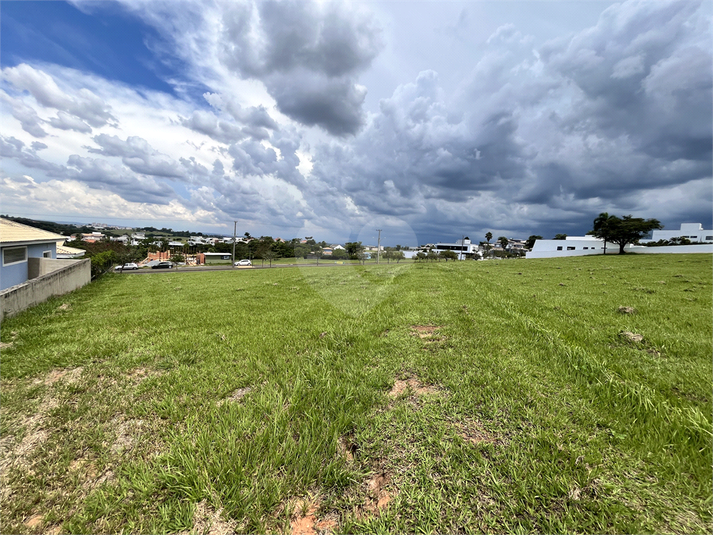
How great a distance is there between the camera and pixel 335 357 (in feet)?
13.0

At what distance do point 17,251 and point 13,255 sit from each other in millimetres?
470

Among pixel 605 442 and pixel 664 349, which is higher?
pixel 664 349

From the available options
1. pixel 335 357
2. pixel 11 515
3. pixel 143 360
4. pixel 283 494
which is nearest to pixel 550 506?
pixel 283 494

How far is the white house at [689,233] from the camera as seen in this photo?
205 ft

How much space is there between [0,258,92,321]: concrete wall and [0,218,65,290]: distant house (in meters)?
0.68

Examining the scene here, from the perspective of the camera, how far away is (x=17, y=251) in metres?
12.6

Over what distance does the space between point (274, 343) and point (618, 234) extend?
57883 millimetres

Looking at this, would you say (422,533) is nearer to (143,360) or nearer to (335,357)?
(335,357)

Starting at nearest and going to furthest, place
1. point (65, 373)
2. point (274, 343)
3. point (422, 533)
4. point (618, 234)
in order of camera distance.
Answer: point (422, 533)
point (65, 373)
point (274, 343)
point (618, 234)

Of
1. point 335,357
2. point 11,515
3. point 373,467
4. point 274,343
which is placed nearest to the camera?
point 11,515

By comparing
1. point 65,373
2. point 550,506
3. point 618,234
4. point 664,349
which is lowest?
point 65,373

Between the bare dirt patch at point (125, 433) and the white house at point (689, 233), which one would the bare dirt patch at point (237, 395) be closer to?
the bare dirt patch at point (125, 433)

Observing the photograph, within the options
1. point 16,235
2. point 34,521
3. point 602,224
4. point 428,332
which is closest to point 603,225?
point 602,224

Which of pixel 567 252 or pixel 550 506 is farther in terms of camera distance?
pixel 567 252
